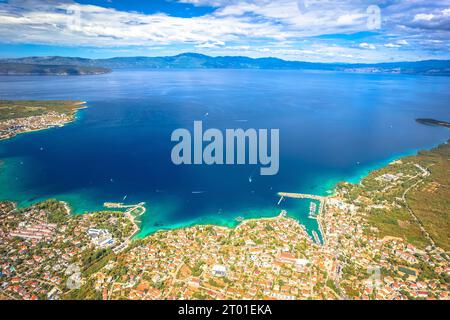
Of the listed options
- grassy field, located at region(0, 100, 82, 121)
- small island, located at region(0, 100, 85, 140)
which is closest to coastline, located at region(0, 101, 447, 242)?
small island, located at region(0, 100, 85, 140)

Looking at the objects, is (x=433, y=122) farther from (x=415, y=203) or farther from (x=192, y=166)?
(x=192, y=166)

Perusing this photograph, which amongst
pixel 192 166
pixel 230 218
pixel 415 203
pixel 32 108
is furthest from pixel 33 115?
pixel 415 203

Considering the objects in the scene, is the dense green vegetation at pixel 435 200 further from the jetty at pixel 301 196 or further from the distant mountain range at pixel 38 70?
the distant mountain range at pixel 38 70

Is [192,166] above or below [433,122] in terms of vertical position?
below

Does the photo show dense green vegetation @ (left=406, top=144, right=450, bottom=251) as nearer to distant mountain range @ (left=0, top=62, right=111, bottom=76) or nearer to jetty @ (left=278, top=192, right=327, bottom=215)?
jetty @ (left=278, top=192, right=327, bottom=215)

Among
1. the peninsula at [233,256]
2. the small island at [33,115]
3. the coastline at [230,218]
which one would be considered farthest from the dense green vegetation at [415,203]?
the small island at [33,115]

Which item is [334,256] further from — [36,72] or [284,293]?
[36,72]

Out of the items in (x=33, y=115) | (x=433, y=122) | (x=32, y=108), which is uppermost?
(x=32, y=108)
